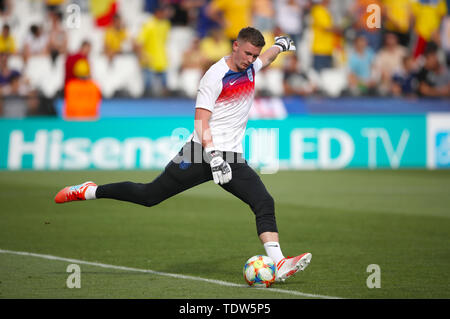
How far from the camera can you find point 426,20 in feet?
84.8

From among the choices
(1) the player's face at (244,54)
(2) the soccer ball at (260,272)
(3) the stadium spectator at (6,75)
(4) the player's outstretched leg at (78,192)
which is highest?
(3) the stadium spectator at (6,75)

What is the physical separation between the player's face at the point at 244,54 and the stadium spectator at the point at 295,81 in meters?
15.4

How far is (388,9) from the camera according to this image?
2548 centimetres

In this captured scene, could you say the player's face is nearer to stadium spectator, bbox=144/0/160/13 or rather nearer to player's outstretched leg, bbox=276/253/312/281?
player's outstretched leg, bbox=276/253/312/281

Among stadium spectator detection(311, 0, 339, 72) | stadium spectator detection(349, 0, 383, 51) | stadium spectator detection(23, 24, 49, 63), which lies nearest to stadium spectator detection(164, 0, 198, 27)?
stadium spectator detection(311, 0, 339, 72)

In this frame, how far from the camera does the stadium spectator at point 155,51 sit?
2391 centimetres

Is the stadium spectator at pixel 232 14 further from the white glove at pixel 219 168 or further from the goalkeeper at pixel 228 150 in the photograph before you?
the white glove at pixel 219 168

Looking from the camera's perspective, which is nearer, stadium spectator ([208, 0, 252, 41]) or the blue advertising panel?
the blue advertising panel

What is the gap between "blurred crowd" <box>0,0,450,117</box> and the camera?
2391 cm

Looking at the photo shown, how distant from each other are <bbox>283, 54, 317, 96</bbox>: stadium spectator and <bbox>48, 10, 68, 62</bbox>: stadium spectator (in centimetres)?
605

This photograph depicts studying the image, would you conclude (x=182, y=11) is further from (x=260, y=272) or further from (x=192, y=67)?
(x=260, y=272)

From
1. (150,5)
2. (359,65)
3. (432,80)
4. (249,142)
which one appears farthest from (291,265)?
(150,5)

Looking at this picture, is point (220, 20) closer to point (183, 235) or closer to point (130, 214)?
point (130, 214)

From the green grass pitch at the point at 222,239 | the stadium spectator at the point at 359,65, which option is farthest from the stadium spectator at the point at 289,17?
the green grass pitch at the point at 222,239
